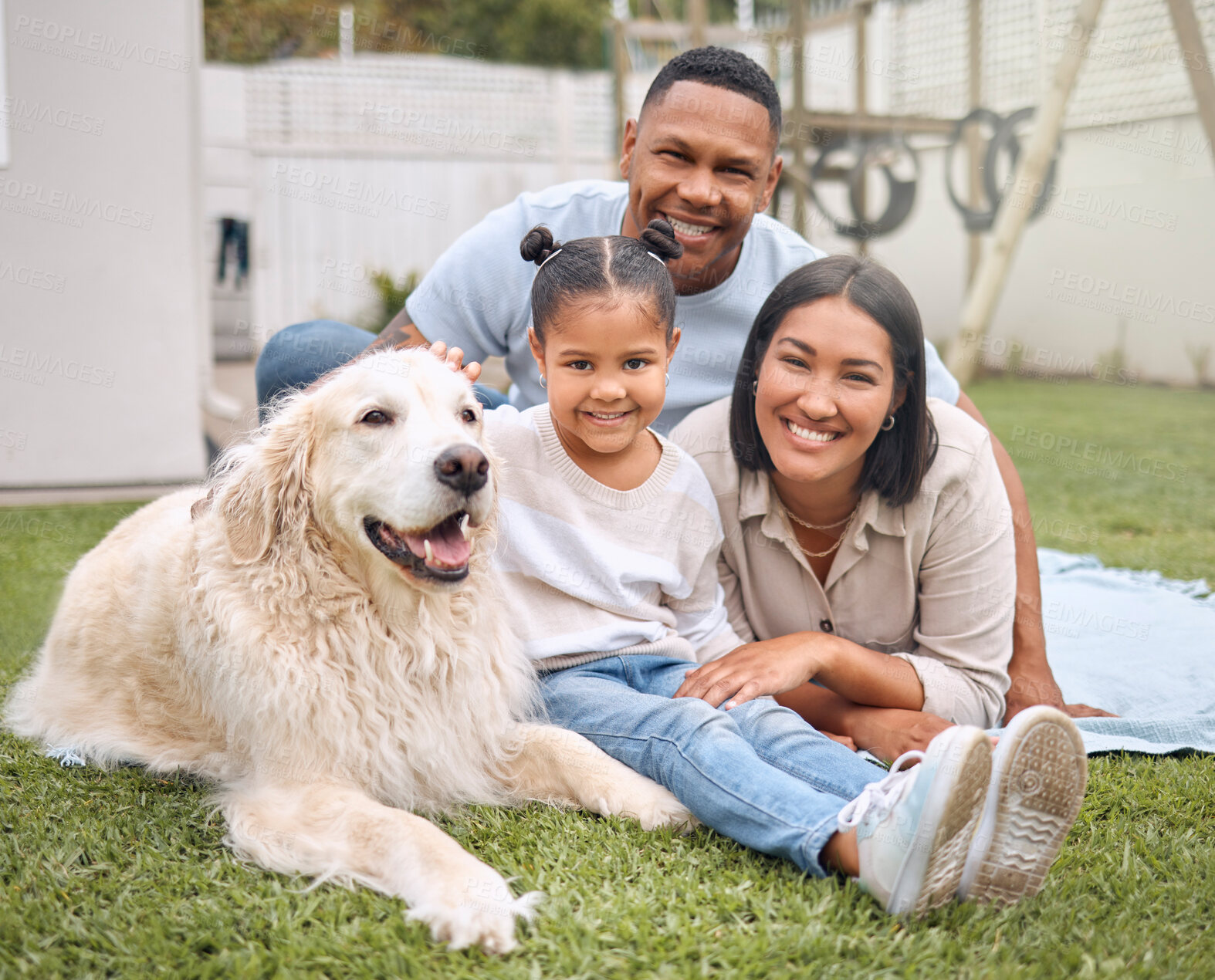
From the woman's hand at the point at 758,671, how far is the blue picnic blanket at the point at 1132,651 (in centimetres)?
83

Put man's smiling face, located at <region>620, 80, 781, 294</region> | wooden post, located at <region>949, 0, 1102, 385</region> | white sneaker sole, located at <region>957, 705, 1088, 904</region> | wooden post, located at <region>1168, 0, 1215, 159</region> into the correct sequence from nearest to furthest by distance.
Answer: white sneaker sole, located at <region>957, 705, 1088, 904</region>
man's smiling face, located at <region>620, 80, 781, 294</region>
wooden post, located at <region>1168, 0, 1215, 159</region>
wooden post, located at <region>949, 0, 1102, 385</region>

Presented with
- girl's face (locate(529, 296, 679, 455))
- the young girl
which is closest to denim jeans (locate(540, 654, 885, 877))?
the young girl

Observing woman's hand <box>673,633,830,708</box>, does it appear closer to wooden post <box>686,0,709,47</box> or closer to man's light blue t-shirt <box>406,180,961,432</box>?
man's light blue t-shirt <box>406,180,961,432</box>

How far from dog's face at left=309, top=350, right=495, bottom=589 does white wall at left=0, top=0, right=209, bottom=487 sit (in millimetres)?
4412

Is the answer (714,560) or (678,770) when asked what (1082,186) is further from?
(678,770)

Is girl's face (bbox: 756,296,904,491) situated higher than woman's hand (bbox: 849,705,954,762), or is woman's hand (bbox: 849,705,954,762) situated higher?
girl's face (bbox: 756,296,904,491)

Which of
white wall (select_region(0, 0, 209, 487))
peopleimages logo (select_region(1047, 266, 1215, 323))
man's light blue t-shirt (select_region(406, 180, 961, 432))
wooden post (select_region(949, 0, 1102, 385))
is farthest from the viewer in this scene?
peopleimages logo (select_region(1047, 266, 1215, 323))

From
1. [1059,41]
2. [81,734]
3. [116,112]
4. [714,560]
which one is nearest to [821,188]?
[1059,41]

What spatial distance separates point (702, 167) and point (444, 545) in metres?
1.79

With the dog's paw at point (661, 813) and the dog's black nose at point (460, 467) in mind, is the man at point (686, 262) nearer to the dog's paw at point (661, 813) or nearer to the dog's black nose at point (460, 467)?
the dog's paw at point (661, 813)

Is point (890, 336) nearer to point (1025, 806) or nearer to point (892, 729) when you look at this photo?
point (892, 729)

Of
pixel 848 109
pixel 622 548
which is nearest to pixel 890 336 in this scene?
pixel 622 548

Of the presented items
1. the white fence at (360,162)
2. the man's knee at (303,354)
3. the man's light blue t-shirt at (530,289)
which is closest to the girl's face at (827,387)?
the man's light blue t-shirt at (530,289)

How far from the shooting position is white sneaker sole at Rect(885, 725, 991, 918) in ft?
6.03
